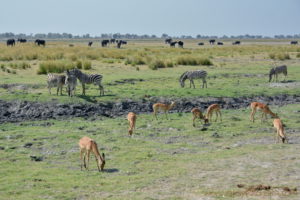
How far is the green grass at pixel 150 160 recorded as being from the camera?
1012 cm

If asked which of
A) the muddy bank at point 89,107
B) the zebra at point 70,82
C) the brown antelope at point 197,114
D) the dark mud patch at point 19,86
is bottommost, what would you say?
the muddy bank at point 89,107

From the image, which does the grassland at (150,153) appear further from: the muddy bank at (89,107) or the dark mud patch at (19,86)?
the muddy bank at (89,107)

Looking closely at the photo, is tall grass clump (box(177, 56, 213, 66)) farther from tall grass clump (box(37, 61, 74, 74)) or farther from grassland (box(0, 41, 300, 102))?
tall grass clump (box(37, 61, 74, 74))

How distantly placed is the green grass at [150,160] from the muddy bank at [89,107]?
101 centimetres

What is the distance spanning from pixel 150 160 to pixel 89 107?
26.5 feet

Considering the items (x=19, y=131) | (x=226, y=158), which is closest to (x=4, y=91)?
(x=19, y=131)

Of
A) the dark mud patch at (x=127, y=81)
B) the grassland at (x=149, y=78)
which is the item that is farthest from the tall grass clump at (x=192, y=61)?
the dark mud patch at (x=127, y=81)

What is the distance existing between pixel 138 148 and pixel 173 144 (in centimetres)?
121

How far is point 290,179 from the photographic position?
35.2 feet

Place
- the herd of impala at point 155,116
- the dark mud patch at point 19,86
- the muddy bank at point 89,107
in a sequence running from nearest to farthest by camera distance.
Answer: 1. the herd of impala at point 155,116
2. the muddy bank at point 89,107
3. the dark mud patch at point 19,86

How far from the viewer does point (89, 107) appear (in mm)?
20188

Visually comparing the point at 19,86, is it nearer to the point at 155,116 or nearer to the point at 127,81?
the point at 127,81

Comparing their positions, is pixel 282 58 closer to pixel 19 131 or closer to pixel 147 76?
pixel 147 76

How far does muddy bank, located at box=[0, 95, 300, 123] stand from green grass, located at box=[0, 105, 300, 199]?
1014 mm
